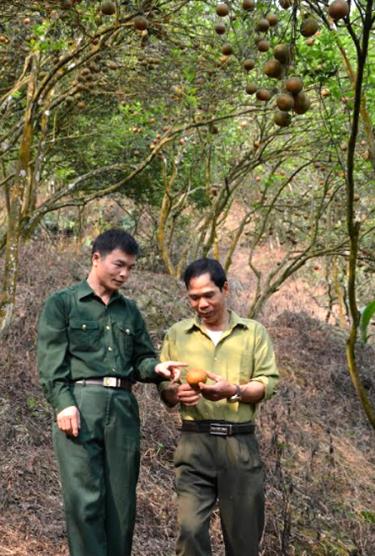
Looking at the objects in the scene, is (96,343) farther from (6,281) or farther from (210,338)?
(6,281)

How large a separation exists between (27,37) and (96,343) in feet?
19.3

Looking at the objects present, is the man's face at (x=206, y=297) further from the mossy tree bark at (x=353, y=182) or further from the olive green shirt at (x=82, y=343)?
the mossy tree bark at (x=353, y=182)

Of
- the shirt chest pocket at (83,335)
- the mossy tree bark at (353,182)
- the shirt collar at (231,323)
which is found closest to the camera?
the mossy tree bark at (353,182)

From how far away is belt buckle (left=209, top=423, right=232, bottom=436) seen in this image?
3393 millimetres

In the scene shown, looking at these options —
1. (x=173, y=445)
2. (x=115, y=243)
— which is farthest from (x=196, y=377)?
(x=173, y=445)

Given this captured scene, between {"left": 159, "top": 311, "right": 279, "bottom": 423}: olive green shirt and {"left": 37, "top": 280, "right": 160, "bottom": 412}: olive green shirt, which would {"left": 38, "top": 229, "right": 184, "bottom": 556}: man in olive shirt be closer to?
{"left": 37, "top": 280, "right": 160, "bottom": 412}: olive green shirt

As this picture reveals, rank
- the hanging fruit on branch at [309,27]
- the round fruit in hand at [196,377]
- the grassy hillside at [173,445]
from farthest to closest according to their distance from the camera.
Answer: the grassy hillside at [173,445] → the round fruit in hand at [196,377] → the hanging fruit on branch at [309,27]

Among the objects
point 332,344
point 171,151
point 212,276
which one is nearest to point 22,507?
point 212,276

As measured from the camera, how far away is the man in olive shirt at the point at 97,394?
333 centimetres

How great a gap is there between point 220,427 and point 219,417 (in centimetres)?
5

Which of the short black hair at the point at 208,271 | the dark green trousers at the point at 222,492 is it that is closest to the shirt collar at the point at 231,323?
the short black hair at the point at 208,271

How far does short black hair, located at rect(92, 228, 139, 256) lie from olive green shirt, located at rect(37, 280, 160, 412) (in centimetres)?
23

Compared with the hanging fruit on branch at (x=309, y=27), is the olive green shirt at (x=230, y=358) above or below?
below

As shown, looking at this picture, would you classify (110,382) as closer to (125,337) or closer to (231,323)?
(125,337)
